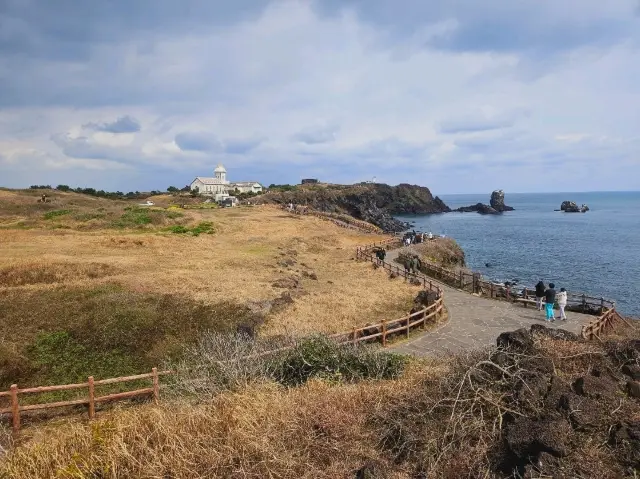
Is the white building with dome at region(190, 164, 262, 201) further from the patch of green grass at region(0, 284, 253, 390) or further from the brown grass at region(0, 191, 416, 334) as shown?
the patch of green grass at region(0, 284, 253, 390)

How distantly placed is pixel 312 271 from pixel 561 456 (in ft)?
89.0

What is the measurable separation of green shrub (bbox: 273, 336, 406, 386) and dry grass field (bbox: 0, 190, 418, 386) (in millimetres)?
2613

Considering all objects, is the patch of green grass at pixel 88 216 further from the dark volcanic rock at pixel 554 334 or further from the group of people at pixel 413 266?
the dark volcanic rock at pixel 554 334

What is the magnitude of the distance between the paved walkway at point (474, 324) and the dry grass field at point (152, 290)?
2.87m

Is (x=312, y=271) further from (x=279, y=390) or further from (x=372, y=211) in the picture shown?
(x=372, y=211)

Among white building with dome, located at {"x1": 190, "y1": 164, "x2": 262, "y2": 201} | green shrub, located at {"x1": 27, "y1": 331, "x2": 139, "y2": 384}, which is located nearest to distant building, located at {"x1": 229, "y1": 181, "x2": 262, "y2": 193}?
white building with dome, located at {"x1": 190, "y1": 164, "x2": 262, "y2": 201}

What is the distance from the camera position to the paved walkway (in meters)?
17.5

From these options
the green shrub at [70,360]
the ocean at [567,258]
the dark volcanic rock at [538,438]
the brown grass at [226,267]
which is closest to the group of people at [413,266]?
the brown grass at [226,267]

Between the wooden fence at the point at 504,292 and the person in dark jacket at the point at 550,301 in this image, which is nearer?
the person in dark jacket at the point at 550,301

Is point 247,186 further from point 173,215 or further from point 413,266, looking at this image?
point 413,266

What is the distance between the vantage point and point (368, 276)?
3186 centimetres

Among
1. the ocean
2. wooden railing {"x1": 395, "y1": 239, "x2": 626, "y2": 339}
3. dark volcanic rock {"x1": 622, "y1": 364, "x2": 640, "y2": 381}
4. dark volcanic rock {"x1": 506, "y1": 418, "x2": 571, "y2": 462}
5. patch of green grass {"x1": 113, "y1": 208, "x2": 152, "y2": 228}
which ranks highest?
patch of green grass {"x1": 113, "y1": 208, "x2": 152, "y2": 228}

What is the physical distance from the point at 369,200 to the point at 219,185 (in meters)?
39.0

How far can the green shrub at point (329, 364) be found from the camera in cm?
1152
